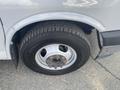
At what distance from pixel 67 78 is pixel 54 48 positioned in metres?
0.49

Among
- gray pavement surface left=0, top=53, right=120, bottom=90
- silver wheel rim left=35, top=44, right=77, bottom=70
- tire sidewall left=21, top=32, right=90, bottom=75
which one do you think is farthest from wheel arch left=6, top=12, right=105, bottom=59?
gray pavement surface left=0, top=53, right=120, bottom=90

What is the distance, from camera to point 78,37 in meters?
2.40

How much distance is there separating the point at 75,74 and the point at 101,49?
0.54m

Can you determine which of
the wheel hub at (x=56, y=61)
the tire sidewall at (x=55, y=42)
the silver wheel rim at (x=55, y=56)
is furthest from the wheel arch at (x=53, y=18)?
the wheel hub at (x=56, y=61)

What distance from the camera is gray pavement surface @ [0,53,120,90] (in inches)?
110

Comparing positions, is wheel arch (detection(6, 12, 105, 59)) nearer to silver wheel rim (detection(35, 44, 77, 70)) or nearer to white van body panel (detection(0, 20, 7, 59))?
white van body panel (detection(0, 20, 7, 59))

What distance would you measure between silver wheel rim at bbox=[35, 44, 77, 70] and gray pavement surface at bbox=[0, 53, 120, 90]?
174mm

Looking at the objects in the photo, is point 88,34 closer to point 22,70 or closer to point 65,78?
point 65,78

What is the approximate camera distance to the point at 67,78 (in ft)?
9.42

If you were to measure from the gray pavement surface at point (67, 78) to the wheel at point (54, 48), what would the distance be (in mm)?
103

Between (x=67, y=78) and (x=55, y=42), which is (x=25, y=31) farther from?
(x=67, y=78)

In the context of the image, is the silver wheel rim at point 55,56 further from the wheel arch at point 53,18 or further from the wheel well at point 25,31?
the wheel arch at point 53,18

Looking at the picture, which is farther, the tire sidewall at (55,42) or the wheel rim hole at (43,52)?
the wheel rim hole at (43,52)

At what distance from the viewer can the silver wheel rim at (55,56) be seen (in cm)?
258
